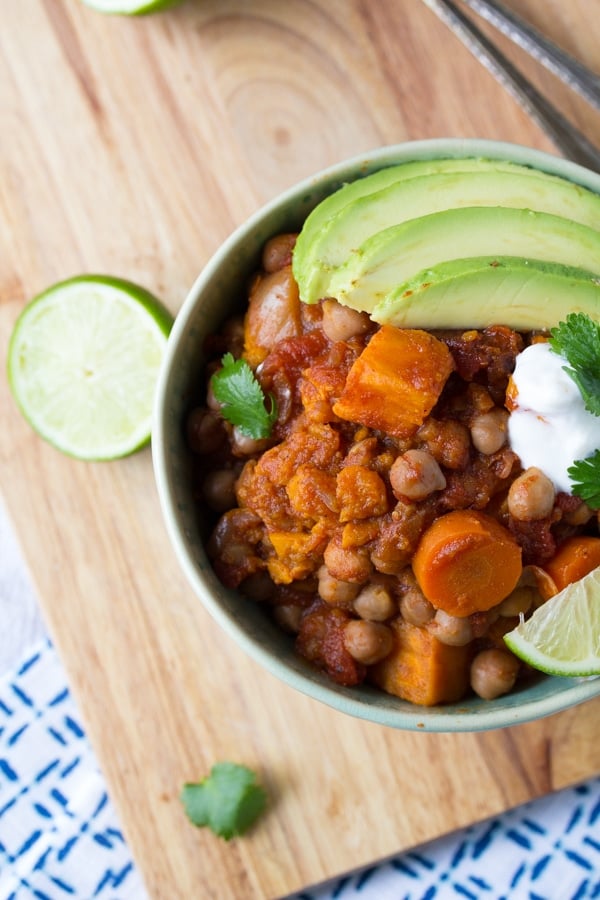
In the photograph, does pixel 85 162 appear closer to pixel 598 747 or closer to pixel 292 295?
pixel 292 295

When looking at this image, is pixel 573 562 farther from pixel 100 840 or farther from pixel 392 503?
pixel 100 840

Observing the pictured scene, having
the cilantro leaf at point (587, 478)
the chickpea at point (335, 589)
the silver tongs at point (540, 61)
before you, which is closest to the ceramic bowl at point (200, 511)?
the chickpea at point (335, 589)

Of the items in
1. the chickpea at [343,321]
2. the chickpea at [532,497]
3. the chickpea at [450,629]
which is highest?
the chickpea at [343,321]

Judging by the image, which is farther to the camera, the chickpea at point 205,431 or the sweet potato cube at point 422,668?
the chickpea at point 205,431

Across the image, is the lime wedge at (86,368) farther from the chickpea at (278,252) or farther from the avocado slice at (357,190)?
the avocado slice at (357,190)

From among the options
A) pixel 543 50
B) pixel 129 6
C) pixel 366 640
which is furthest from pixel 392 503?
pixel 129 6

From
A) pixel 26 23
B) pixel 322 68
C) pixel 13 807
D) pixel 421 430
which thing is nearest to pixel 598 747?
pixel 421 430
